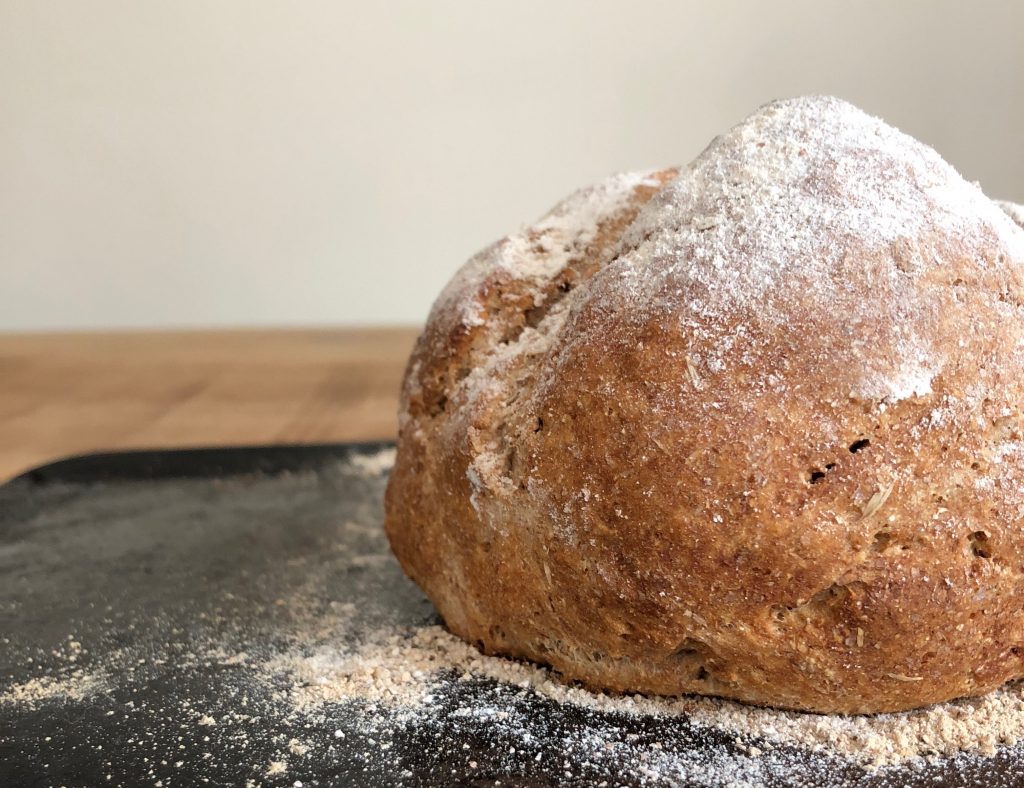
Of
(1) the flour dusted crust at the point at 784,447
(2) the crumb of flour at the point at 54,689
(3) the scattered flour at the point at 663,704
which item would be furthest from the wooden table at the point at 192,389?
(1) the flour dusted crust at the point at 784,447

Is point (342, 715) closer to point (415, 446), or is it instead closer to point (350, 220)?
point (415, 446)

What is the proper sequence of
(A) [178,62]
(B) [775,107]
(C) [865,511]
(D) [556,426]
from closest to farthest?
(C) [865,511] → (D) [556,426] → (B) [775,107] → (A) [178,62]

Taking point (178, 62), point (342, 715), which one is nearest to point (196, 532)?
point (342, 715)

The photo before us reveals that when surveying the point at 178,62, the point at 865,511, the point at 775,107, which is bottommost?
the point at 865,511

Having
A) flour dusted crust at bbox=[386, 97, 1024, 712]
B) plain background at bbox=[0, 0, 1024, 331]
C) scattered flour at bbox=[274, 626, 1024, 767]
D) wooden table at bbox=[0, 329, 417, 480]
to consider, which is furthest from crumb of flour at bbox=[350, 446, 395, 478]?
plain background at bbox=[0, 0, 1024, 331]

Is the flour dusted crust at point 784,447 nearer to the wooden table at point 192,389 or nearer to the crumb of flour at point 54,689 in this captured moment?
the crumb of flour at point 54,689

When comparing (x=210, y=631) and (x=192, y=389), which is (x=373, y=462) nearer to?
(x=210, y=631)
